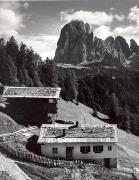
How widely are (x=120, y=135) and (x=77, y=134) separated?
4111 cm

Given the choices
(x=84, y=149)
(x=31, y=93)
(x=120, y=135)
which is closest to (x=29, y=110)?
(x=31, y=93)

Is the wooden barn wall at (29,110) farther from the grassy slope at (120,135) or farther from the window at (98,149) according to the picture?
the window at (98,149)

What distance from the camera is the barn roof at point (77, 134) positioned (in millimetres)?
52781

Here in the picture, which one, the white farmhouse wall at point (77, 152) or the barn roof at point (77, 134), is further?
the barn roof at point (77, 134)

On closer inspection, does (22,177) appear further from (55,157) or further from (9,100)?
(9,100)

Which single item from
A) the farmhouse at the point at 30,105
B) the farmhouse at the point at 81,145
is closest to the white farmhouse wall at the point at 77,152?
the farmhouse at the point at 81,145

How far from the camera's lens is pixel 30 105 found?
7225 cm

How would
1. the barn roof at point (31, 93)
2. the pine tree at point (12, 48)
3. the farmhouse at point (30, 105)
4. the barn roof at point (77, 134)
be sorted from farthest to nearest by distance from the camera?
1. the pine tree at point (12, 48)
2. the farmhouse at point (30, 105)
3. the barn roof at point (31, 93)
4. the barn roof at point (77, 134)

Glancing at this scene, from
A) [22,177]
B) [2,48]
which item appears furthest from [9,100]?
[2,48]

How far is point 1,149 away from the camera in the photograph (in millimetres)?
46875

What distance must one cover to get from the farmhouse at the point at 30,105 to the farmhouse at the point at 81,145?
15.9m

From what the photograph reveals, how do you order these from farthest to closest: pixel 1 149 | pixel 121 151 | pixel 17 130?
pixel 121 151 < pixel 17 130 < pixel 1 149

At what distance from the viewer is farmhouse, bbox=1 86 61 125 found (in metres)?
70.8

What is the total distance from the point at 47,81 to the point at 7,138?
7404 centimetres
